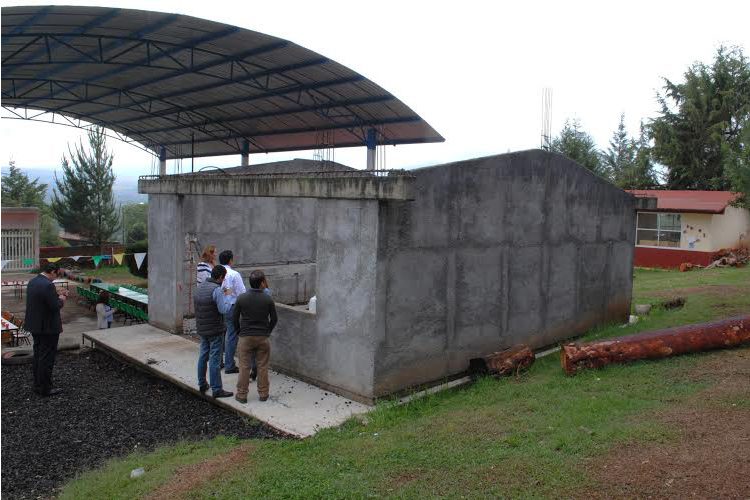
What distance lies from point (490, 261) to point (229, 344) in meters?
3.97

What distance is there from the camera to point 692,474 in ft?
14.7

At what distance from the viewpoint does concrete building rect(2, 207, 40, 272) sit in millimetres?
25031

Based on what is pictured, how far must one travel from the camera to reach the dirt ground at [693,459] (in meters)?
4.30

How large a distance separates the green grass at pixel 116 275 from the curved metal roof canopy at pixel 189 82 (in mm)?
6175

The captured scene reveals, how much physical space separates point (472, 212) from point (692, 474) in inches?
174

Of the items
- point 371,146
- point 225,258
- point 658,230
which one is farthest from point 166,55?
point 658,230

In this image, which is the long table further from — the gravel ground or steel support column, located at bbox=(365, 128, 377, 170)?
steel support column, located at bbox=(365, 128, 377, 170)

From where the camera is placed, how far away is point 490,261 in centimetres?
853

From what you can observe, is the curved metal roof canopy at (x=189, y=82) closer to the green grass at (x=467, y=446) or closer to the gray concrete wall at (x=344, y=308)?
the gray concrete wall at (x=344, y=308)

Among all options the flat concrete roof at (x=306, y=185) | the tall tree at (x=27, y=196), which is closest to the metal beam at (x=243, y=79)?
the flat concrete roof at (x=306, y=185)

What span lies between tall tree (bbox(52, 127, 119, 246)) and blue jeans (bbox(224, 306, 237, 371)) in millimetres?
27036

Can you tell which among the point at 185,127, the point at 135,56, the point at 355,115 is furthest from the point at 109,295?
the point at 185,127

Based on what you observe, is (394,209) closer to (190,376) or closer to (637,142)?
(190,376)

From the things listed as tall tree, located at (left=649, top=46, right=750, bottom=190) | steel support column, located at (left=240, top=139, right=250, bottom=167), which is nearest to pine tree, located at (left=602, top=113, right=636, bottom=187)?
tall tree, located at (left=649, top=46, right=750, bottom=190)
